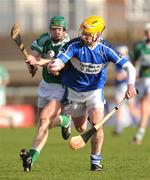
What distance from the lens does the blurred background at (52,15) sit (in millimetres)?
34062

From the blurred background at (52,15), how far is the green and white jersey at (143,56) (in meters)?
13.9

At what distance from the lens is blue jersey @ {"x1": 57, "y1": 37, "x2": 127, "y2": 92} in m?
11.7

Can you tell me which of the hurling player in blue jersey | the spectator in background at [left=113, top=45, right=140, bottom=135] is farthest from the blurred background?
the hurling player in blue jersey

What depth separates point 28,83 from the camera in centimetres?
3300

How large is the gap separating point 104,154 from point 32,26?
19751 millimetres

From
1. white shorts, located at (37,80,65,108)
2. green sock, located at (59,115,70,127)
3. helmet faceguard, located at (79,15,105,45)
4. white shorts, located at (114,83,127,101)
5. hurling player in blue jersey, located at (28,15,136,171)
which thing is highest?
helmet faceguard, located at (79,15,105,45)

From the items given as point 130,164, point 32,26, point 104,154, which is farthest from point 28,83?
point 130,164

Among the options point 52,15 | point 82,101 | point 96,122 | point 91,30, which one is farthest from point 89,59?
point 52,15

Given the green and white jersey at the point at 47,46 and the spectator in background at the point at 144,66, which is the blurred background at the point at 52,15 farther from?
the green and white jersey at the point at 47,46

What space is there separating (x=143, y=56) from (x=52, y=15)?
15724mm

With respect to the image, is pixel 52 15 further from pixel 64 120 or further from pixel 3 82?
pixel 64 120

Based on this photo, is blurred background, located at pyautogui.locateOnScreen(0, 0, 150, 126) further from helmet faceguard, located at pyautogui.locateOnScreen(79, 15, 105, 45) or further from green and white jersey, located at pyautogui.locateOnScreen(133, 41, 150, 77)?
helmet faceguard, located at pyautogui.locateOnScreen(79, 15, 105, 45)

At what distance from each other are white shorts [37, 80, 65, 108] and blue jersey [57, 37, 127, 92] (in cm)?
71

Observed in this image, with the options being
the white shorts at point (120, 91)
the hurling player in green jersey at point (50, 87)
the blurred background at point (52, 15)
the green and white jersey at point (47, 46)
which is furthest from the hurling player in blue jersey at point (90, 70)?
the blurred background at point (52, 15)
